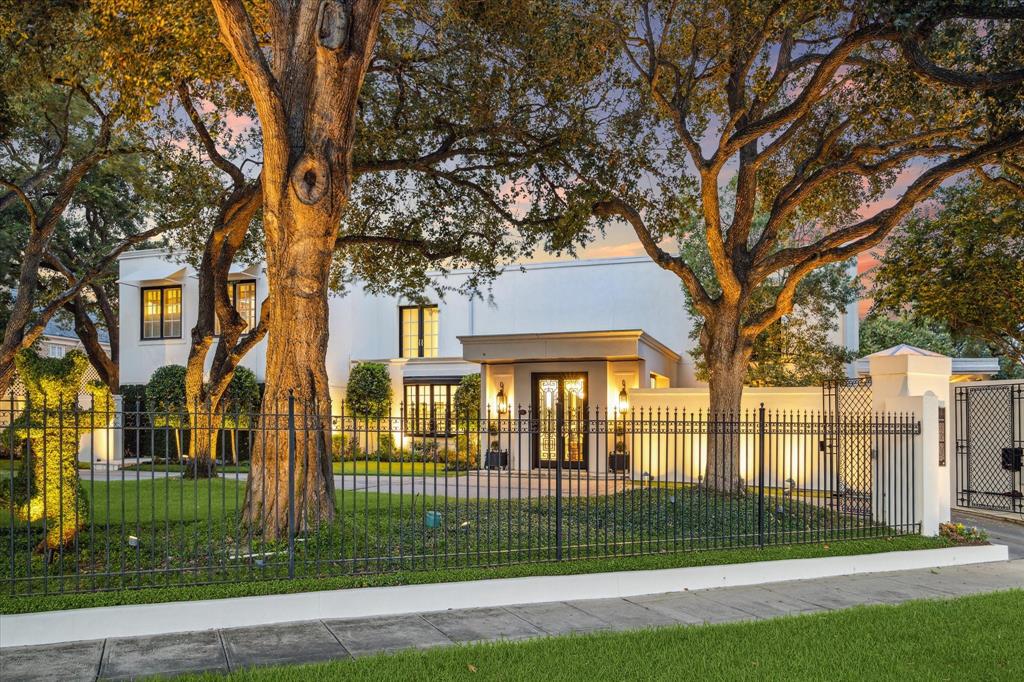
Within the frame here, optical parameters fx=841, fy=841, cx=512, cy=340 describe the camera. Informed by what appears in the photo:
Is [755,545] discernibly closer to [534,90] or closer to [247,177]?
[534,90]

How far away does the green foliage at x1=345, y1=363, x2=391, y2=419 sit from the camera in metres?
27.2

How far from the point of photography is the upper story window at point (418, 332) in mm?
28766

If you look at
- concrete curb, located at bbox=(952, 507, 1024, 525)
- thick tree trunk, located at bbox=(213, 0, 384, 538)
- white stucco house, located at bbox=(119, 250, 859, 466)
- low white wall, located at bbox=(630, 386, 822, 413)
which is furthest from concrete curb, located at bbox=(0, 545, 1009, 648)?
white stucco house, located at bbox=(119, 250, 859, 466)

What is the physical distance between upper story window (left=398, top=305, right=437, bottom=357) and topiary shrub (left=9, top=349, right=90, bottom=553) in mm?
19332

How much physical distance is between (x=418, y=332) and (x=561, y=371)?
7.17 m

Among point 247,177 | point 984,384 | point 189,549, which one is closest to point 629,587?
point 189,549

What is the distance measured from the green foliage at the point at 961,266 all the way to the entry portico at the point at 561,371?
623 centimetres

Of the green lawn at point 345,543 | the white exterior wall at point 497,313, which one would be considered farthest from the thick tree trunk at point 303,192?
the white exterior wall at point 497,313

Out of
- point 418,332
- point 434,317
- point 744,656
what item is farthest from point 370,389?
point 744,656

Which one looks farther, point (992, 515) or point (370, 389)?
point (370, 389)

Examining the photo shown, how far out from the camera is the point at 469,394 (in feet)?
85.5

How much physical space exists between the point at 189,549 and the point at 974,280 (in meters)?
16.9

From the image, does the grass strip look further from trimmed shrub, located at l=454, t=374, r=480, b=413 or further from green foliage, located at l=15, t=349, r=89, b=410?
trimmed shrub, located at l=454, t=374, r=480, b=413

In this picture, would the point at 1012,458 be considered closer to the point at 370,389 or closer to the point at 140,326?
the point at 370,389
